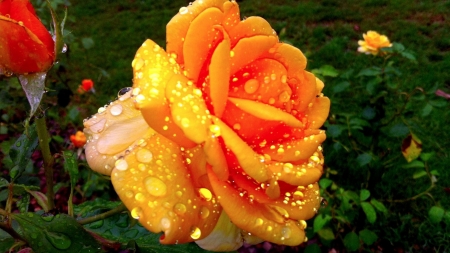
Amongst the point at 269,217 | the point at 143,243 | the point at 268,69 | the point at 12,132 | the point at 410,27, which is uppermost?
the point at 268,69

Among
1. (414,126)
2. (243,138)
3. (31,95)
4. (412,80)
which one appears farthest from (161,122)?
(412,80)

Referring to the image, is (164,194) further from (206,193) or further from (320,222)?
(320,222)

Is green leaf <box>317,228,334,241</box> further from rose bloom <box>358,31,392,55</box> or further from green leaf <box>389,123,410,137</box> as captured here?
rose bloom <box>358,31,392,55</box>

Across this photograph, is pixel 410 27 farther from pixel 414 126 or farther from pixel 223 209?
pixel 223 209

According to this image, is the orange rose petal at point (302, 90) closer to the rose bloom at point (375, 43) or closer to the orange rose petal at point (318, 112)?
the orange rose petal at point (318, 112)

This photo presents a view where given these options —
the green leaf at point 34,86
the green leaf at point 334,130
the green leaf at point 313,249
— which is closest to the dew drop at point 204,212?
the green leaf at point 34,86

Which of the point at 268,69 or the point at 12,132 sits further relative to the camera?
the point at 12,132

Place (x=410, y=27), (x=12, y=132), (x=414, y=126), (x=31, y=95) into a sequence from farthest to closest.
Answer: (x=410, y=27), (x=12, y=132), (x=414, y=126), (x=31, y=95)
